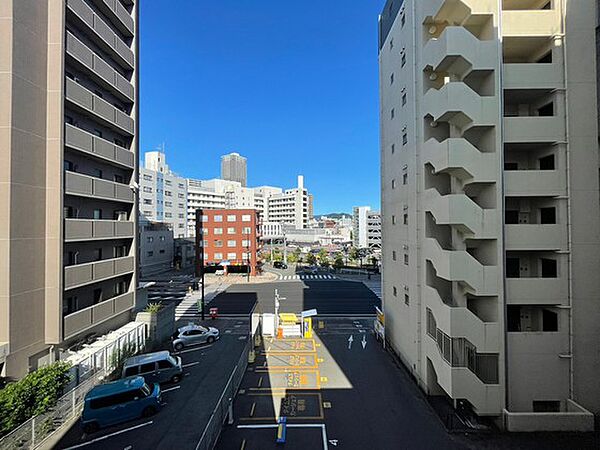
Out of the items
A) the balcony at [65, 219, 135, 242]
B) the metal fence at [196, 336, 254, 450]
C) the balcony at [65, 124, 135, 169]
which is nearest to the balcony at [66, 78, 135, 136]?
the balcony at [65, 124, 135, 169]

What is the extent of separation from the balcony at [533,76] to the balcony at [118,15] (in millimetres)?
19265

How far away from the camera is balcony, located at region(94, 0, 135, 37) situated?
666 inches

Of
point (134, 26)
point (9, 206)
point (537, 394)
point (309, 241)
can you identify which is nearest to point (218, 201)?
point (309, 241)

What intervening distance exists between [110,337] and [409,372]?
14.7m

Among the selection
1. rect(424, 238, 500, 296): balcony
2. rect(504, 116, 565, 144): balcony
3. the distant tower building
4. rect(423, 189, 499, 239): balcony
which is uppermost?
the distant tower building

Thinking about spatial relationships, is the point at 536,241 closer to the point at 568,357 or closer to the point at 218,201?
the point at 568,357

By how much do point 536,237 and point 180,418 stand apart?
13877 mm

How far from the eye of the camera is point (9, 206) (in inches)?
445

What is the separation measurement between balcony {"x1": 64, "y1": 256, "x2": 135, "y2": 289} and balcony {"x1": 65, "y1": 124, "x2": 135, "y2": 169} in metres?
5.33

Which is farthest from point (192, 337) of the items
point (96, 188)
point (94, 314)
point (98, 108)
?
point (98, 108)

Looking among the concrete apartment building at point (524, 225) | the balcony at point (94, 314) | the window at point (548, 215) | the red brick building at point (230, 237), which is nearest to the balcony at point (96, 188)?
the balcony at point (94, 314)

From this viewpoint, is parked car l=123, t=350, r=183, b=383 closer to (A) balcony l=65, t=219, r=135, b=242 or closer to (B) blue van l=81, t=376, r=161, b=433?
(B) blue van l=81, t=376, r=161, b=433

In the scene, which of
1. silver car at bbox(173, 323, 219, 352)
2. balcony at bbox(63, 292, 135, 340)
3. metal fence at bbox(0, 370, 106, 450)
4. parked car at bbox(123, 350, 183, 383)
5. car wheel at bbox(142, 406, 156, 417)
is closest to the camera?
metal fence at bbox(0, 370, 106, 450)

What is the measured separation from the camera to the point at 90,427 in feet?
35.3
